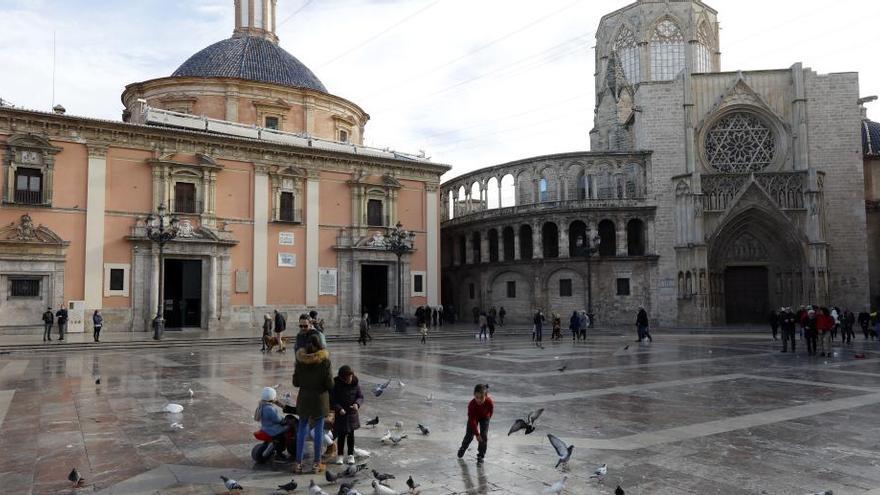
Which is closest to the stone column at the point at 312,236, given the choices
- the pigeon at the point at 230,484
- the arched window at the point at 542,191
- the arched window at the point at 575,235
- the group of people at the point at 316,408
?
the arched window at the point at 542,191

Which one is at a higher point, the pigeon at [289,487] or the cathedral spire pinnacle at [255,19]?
the cathedral spire pinnacle at [255,19]

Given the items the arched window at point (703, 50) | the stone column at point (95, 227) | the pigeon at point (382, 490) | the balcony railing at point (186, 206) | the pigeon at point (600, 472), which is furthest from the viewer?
the arched window at point (703, 50)

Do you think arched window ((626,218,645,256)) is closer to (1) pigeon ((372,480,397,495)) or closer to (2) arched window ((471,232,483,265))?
(2) arched window ((471,232,483,265))

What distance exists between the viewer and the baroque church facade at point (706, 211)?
35125 mm

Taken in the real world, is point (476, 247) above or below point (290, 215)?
below

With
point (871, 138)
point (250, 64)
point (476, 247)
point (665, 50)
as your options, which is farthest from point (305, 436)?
point (665, 50)

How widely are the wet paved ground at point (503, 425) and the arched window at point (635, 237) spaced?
21894mm

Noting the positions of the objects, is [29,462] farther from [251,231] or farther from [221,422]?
[251,231]

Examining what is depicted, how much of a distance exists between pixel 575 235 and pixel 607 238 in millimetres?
1995

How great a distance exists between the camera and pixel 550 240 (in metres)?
40.1

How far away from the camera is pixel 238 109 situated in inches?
1329

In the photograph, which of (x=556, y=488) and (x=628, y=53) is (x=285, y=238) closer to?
(x=556, y=488)

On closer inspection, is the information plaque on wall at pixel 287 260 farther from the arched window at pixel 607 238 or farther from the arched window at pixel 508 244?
the arched window at pixel 607 238

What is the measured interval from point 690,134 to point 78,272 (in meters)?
32.8
